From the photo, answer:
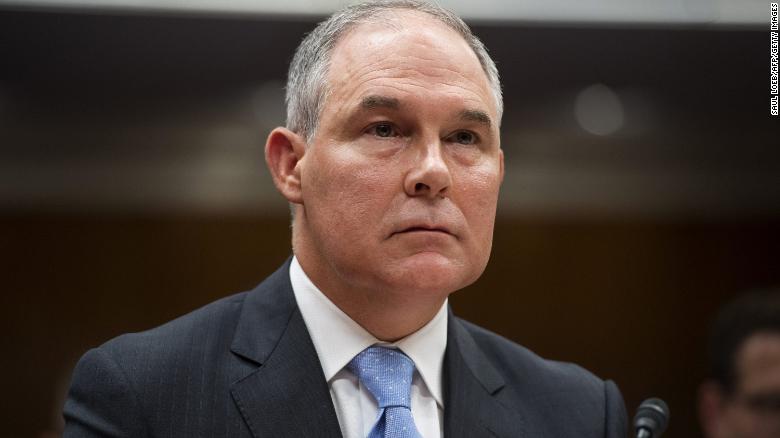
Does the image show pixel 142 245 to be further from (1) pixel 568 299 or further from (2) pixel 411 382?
(2) pixel 411 382

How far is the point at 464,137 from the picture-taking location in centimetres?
213

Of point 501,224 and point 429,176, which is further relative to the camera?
point 501,224

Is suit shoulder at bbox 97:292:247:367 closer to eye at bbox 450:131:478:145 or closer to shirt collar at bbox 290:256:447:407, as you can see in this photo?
shirt collar at bbox 290:256:447:407

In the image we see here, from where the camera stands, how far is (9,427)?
7234 millimetres

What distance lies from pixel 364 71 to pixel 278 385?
0.66m

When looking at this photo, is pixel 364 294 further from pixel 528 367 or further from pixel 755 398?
pixel 755 398

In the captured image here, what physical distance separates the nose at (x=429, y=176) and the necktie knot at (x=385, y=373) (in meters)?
0.37

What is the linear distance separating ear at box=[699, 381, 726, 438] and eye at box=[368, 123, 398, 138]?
1981mm

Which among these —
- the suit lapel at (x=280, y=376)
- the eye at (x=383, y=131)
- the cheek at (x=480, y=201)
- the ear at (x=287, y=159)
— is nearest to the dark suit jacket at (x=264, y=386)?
the suit lapel at (x=280, y=376)

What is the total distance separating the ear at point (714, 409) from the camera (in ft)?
11.4

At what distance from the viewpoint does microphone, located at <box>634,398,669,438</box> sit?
6.46 feet

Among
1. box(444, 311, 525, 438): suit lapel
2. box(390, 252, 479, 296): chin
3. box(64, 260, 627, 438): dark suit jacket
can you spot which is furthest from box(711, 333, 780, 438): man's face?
box(390, 252, 479, 296): chin

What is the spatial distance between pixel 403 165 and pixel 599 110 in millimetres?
4916

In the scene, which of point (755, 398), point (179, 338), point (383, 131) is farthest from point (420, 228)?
point (755, 398)
